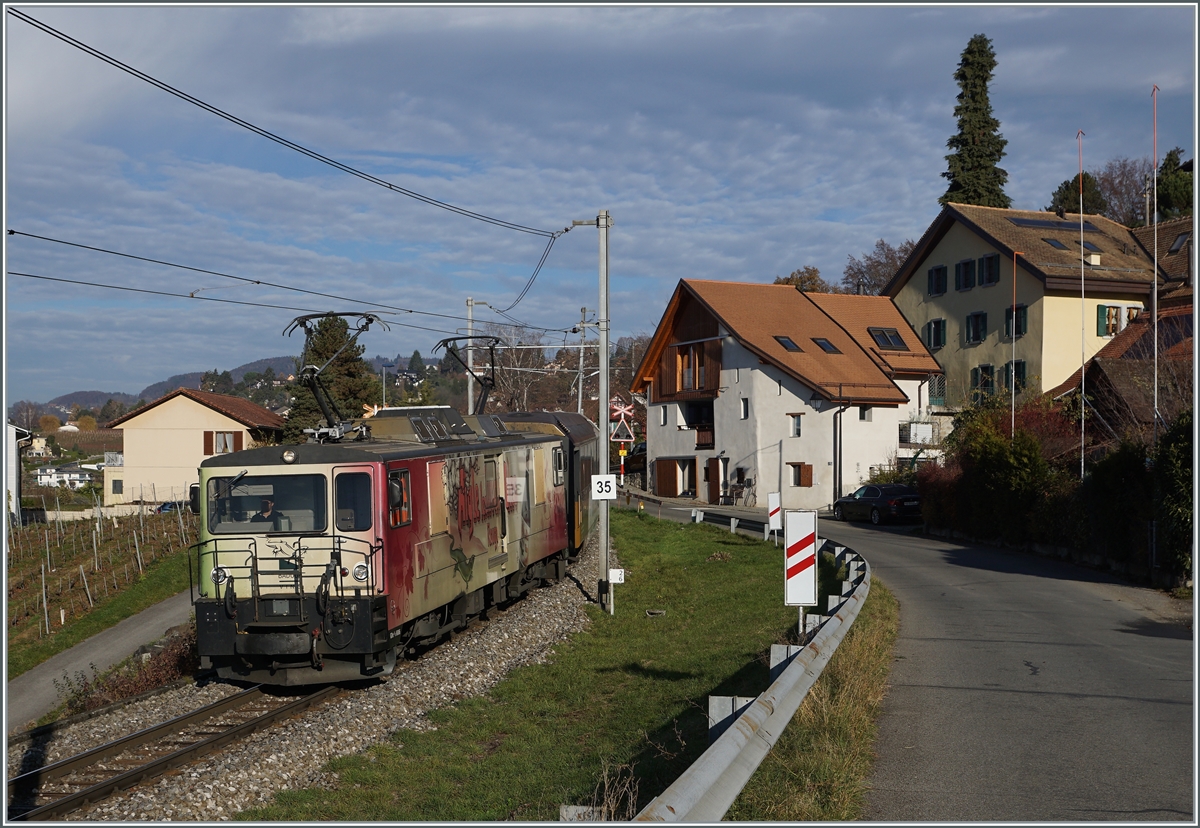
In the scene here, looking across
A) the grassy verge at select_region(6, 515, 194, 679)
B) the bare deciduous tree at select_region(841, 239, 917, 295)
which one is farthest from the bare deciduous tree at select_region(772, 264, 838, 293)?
the grassy verge at select_region(6, 515, 194, 679)

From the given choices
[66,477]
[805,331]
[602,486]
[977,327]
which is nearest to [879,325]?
[805,331]

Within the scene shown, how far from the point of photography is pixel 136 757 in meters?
9.84

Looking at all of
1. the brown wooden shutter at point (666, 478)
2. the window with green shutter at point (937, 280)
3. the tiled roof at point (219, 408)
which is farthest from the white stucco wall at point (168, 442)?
the window with green shutter at point (937, 280)

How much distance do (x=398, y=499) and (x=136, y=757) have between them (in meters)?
4.15

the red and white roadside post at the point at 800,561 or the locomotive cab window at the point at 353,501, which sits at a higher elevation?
the locomotive cab window at the point at 353,501

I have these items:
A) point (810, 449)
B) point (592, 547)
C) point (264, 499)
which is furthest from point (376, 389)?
point (264, 499)

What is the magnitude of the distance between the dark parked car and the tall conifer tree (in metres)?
28.1

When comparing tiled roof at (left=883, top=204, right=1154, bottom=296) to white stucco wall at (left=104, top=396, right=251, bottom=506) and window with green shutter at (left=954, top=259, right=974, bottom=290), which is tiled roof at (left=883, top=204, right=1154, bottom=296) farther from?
white stucco wall at (left=104, top=396, right=251, bottom=506)

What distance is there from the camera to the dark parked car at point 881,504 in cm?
3644

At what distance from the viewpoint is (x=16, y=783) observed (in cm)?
907

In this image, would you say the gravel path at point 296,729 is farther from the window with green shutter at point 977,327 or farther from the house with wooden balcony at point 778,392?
the window with green shutter at point 977,327

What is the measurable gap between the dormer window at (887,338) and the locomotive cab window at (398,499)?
39935 millimetres

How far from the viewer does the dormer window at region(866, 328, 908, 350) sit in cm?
4969

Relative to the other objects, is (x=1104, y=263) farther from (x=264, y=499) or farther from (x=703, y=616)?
(x=264, y=499)
